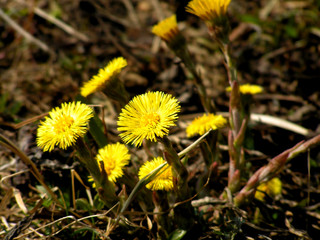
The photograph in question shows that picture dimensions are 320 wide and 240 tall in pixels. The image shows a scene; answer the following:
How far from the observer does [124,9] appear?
3.73m

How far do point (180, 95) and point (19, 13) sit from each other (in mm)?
2428

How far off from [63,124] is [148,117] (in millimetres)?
404

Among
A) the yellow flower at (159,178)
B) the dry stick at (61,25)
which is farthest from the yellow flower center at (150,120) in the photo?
the dry stick at (61,25)

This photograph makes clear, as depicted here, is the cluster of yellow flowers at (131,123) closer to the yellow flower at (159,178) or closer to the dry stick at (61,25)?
the yellow flower at (159,178)

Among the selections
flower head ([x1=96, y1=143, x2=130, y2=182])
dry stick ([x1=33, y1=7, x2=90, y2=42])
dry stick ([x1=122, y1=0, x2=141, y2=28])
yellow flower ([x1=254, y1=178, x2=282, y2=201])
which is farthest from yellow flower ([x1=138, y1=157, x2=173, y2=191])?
dry stick ([x1=122, y1=0, x2=141, y2=28])

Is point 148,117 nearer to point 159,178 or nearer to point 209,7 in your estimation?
point 159,178

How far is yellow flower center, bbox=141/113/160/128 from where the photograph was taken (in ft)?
3.74

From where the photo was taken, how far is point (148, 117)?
1162 millimetres

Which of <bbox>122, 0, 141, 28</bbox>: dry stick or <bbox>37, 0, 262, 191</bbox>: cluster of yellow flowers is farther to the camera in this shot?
<bbox>122, 0, 141, 28</bbox>: dry stick

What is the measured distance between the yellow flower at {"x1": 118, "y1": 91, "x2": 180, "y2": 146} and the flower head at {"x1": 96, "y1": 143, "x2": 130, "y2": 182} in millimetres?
190

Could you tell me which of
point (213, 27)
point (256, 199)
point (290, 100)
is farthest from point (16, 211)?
point (290, 100)

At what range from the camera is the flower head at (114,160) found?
1.31 metres

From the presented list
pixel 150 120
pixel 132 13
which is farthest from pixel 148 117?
pixel 132 13

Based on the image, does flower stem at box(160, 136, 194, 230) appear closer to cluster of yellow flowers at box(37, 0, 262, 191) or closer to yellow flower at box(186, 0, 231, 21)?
cluster of yellow flowers at box(37, 0, 262, 191)
